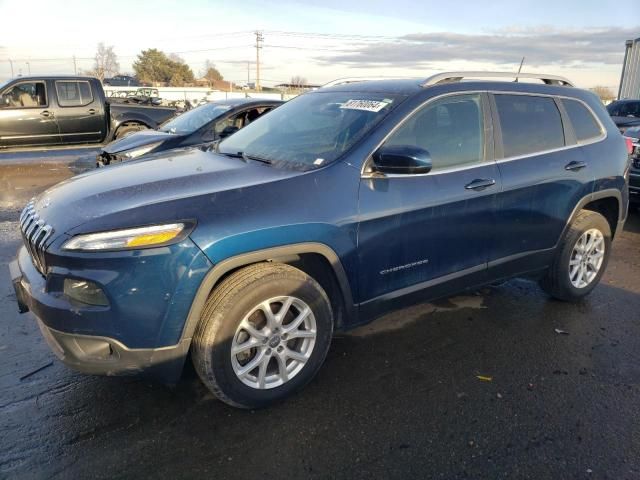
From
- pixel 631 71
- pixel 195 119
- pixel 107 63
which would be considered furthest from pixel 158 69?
pixel 195 119

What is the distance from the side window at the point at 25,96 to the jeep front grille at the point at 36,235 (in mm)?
9452

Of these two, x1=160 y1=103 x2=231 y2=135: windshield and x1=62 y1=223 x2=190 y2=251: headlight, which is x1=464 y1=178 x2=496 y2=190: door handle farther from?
x1=160 y1=103 x2=231 y2=135: windshield

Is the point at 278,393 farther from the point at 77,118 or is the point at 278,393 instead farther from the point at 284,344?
the point at 77,118

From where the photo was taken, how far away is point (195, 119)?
8.00 meters

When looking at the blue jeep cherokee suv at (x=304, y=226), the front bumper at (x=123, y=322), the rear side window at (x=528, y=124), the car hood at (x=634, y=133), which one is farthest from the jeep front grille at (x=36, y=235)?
the car hood at (x=634, y=133)

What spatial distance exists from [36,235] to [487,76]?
3.12m

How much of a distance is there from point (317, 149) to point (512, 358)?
1.93m

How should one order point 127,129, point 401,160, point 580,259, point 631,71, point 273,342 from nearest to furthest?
point 273,342 < point 401,160 < point 580,259 < point 127,129 < point 631,71

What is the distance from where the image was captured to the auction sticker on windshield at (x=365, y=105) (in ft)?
10.5

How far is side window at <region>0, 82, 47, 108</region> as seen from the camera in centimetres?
1066

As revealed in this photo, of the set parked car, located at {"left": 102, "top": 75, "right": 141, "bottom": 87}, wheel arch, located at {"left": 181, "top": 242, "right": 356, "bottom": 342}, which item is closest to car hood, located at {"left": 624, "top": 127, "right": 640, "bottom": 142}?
wheel arch, located at {"left": 181, "top": 242, "right": 356, "bottom": 342}

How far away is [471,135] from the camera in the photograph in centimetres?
343

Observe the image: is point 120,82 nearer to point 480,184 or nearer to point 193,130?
point 193,130

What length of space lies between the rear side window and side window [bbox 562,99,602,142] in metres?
0.16
